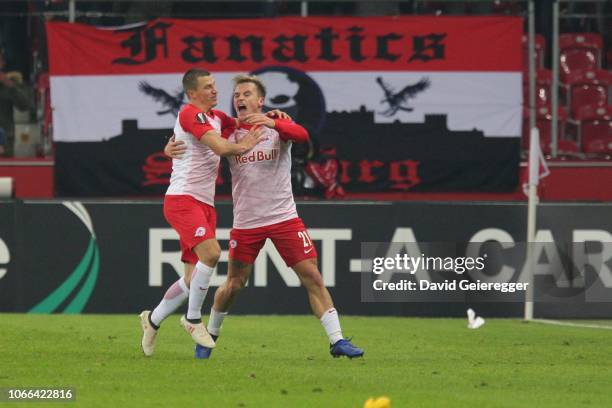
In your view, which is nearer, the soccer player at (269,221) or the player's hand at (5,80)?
the soccer player at (269,221)

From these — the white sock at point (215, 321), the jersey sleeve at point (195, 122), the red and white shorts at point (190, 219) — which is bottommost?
the white sock at point (215, 321)

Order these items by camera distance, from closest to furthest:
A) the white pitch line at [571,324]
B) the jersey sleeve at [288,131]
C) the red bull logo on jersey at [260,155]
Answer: the jersey sleeve at [288,131], the red bull logo on jersey at [260,155], the white pitch line at [571,324]

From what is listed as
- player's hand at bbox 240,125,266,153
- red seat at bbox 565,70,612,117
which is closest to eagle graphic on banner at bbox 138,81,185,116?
red seat at bbox 565,70,612,117

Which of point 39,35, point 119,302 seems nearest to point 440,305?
point 119,302

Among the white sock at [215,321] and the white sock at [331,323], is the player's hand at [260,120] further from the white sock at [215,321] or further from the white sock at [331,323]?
the white sock at [215,321]

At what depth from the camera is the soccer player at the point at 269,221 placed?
10867 mm

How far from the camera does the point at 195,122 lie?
35.2 feet

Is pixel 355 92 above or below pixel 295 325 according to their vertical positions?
above

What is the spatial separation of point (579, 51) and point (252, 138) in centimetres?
1314

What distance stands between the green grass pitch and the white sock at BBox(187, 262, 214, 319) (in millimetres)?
396

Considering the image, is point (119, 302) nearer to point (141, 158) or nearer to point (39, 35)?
point (141, 158)

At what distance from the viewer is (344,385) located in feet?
30.6

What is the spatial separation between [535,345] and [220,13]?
978 centimetres

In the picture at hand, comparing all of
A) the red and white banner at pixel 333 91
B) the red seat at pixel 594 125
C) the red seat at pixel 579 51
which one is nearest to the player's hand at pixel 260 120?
the red and white banner at pixel 333 91
